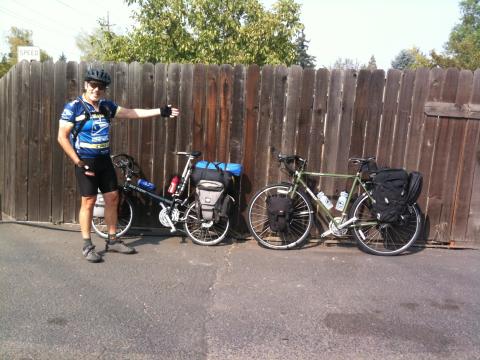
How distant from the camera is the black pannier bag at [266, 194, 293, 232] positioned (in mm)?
5004

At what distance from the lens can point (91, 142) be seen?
452cm

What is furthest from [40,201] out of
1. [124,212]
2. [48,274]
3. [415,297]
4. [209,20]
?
[209,20]

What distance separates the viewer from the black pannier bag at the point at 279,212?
5004 millimetres

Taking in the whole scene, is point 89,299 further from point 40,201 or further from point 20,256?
point 40,201

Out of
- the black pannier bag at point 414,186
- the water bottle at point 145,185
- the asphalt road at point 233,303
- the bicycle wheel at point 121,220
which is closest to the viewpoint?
the asphalt road at point 233,303

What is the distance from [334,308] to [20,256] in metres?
3.37

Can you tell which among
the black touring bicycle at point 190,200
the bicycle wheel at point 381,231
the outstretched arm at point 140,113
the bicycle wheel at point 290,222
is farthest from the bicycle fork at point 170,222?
the bicycle wheel at point 381,231

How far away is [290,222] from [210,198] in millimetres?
1013

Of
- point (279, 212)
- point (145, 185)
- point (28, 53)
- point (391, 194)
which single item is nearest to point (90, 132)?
point (145, 185)

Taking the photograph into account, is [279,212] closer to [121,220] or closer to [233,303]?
[233,303]

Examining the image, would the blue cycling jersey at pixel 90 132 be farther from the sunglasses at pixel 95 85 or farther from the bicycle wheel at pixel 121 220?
the bicycle wheel at pixel 121 220

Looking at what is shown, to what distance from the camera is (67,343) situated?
2.99m

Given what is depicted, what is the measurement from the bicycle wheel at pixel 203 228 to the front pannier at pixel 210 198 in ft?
0.33

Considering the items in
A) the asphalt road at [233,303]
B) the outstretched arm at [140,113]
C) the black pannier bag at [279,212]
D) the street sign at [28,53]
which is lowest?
the asphalt road at [233,303]
